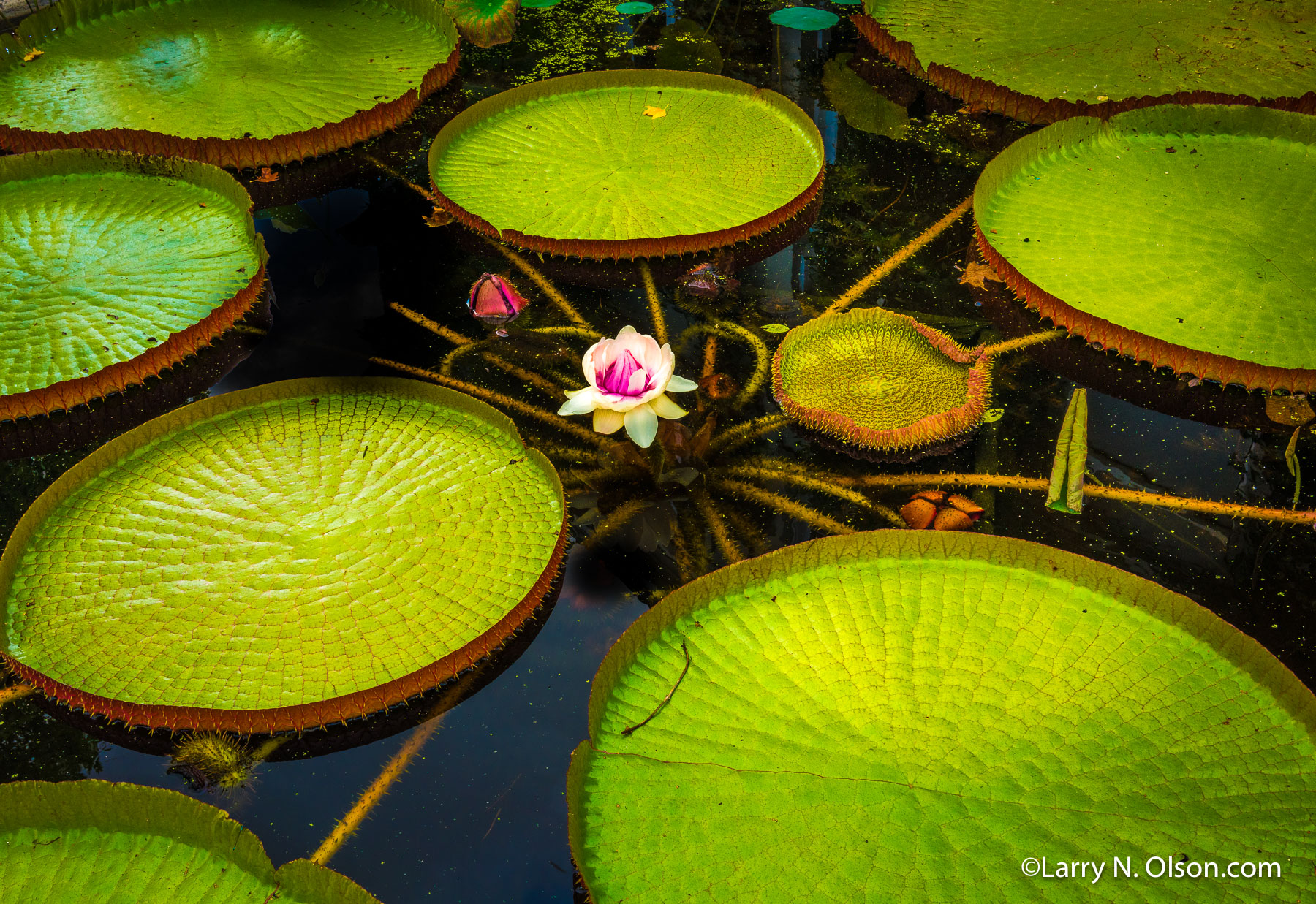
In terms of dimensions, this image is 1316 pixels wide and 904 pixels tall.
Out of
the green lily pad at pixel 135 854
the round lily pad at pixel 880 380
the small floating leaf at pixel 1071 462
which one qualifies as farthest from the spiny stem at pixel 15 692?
the small floating leaf at pixel 1071 462

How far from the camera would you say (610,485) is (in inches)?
82.6

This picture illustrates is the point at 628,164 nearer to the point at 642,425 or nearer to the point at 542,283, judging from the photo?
the point at 542,283

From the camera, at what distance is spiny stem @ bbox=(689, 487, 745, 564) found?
76.7 inches

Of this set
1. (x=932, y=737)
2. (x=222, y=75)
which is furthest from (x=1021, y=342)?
(x=222, y=75)

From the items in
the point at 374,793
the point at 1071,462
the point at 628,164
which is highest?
the point at 628,164

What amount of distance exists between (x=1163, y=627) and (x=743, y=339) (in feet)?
3.88

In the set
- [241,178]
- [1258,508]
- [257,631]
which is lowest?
[1258,508]

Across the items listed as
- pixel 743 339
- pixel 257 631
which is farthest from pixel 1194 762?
pixel 257 631

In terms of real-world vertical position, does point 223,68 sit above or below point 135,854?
above

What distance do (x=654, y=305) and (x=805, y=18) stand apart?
1.99 metres

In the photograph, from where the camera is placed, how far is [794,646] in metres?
1.69

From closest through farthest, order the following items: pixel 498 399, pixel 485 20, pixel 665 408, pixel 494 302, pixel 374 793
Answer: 1. pixel 374 793
2. pixel 665 408
3. pixel 498 399
4. pixel 494 302
5. pixel 485 20

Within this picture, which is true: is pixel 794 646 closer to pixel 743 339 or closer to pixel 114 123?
pixel 743 339

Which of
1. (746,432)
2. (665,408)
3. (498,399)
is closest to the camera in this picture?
(665,408)
